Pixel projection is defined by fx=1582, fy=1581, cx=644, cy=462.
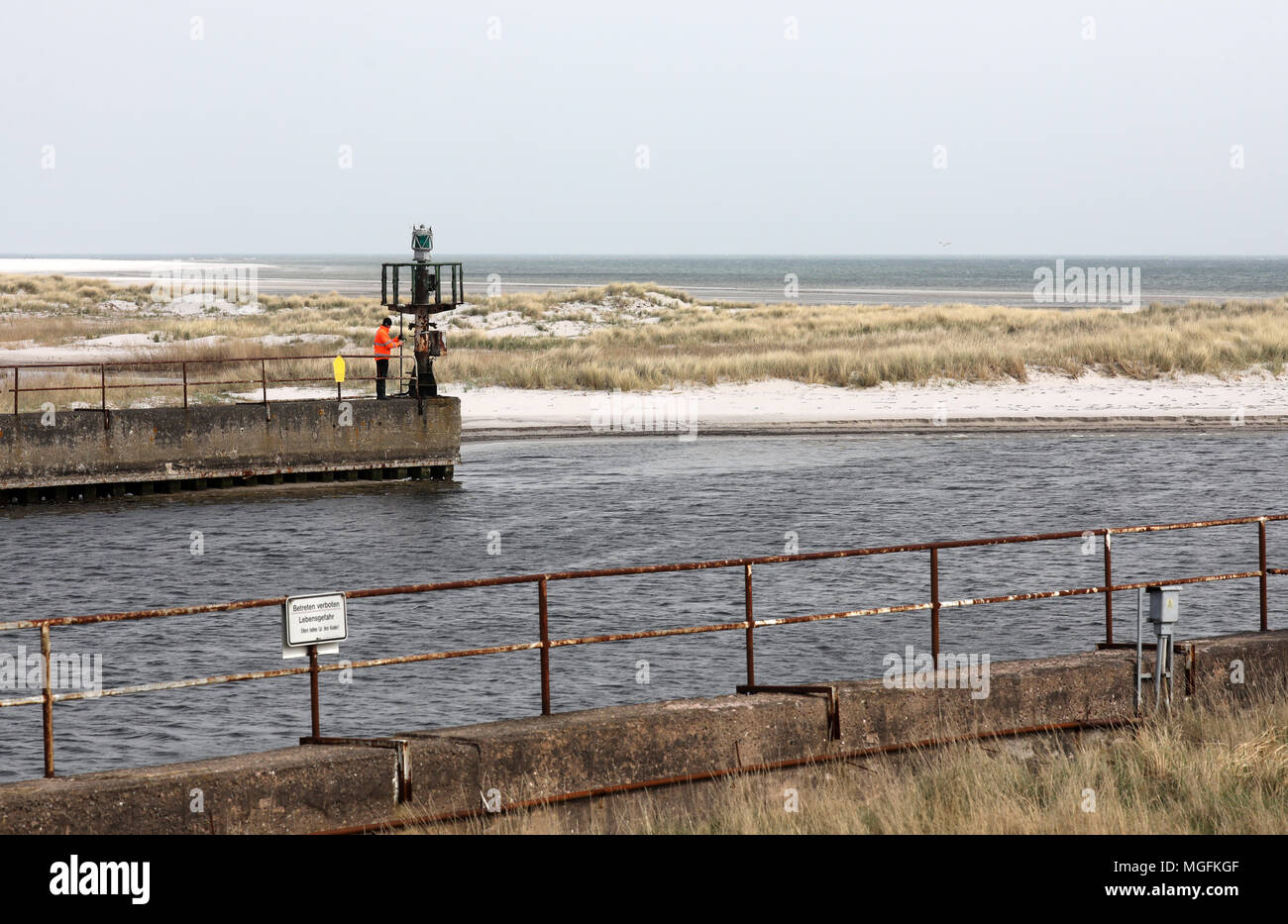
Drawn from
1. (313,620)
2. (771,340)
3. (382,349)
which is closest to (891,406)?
(771,340)

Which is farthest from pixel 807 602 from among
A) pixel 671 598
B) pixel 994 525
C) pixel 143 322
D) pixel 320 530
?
pixel 143 322

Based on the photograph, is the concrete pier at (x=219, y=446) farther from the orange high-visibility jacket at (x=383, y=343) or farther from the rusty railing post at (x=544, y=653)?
the rusty railing post at (x=544, y=653)

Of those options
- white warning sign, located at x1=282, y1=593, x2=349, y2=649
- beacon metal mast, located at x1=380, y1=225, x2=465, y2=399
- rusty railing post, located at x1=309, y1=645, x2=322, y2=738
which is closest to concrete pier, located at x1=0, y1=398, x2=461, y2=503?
beacon metal mast, located at x1=380, y1=225, x2=465, y2=399

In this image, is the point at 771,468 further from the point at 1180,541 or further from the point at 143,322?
the point at 143,322

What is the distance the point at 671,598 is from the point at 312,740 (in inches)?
411

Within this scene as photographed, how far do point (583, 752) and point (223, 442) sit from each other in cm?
2191

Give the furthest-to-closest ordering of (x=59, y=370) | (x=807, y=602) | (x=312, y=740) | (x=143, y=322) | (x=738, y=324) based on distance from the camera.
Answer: (x=143, y=322) < (x=738, y=324) < (x=59, y=370) < (x=807, y=602) < (x=312, y=740)

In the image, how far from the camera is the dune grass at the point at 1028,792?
7930 mm

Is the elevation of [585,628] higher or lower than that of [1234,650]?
lower

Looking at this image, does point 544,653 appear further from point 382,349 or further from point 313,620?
point 382,349

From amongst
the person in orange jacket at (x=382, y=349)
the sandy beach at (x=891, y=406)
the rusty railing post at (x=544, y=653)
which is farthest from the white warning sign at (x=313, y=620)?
the sandy beach at (x=891, y=406)

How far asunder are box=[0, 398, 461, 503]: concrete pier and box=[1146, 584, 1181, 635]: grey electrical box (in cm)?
2168

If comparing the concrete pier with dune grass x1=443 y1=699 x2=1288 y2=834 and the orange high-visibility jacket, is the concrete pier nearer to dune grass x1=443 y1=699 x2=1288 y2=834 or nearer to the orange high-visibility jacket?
the orange high-visibility jacket

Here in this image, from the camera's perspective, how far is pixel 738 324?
223ft
